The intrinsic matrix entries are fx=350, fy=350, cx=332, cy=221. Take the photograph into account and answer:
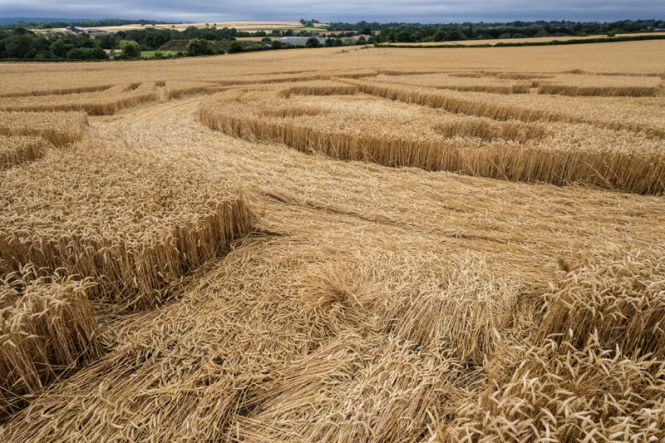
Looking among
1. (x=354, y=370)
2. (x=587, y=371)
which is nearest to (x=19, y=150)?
(x=354, y=370)

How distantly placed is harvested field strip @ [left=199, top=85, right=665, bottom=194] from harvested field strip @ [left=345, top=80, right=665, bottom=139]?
6.95 ft

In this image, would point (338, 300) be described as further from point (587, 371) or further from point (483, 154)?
point (483, 154)

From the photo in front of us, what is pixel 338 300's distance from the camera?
3.04 m

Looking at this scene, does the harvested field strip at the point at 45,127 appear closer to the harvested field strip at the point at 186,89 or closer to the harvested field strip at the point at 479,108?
the harvested field strip at the point at 186,89

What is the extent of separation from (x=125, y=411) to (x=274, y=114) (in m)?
9.23

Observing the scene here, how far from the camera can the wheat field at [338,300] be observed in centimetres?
204

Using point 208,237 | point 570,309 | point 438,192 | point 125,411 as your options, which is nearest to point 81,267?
point 208,237

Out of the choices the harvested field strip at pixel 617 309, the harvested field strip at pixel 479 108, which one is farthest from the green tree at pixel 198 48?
the harvested field strip at pixel 617 309

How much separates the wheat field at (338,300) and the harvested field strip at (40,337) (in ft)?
0.05

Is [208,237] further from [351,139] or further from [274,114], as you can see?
[274,114]

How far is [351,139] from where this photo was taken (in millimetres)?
7262

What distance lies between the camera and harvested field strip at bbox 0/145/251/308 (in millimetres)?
3045

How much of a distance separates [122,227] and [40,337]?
114cm

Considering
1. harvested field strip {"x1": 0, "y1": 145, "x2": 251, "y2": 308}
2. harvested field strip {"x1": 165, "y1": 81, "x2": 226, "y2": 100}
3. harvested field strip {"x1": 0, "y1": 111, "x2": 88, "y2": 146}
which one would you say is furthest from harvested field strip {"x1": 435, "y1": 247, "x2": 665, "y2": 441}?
harvested field strip {"x1": 165, "y1": 81, "x2": 226, "y2": 100}
